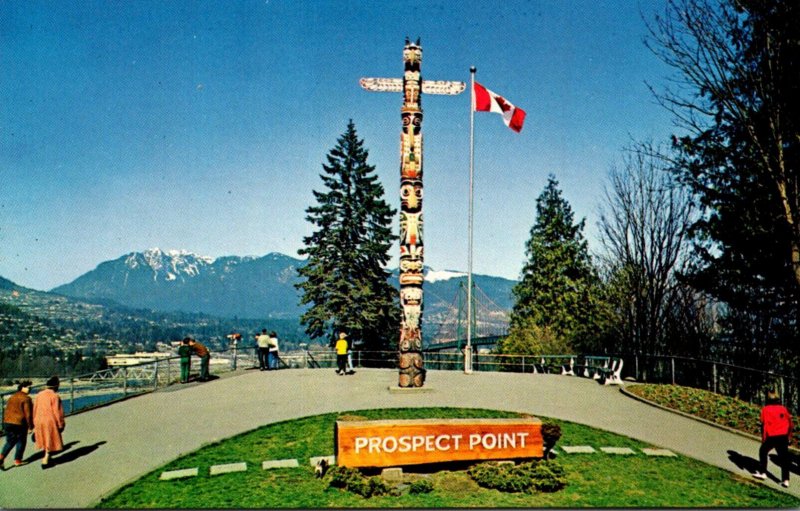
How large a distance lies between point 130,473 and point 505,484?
5872 mm

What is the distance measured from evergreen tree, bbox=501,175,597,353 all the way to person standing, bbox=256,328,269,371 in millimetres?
16221

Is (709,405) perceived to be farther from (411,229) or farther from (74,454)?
(74,454)

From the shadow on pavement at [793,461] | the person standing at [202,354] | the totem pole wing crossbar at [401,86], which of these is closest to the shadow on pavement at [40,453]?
Answer: the person standing at [202,354]

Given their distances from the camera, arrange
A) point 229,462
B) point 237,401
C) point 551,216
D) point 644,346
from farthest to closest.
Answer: point 551,216 → point 644,346 → point 237,401 → point 229,462

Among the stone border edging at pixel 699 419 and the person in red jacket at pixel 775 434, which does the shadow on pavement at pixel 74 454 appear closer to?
the person in red jacket at pixel 775 434

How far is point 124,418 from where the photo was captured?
43.1 feet

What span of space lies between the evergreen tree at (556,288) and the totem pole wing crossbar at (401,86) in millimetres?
20467

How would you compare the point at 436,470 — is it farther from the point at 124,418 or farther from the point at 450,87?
the point at 450,87

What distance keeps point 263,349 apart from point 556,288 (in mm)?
22016

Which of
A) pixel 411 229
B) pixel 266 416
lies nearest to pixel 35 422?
pixel 266 416

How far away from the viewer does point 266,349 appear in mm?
22156

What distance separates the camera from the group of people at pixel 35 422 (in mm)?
9750

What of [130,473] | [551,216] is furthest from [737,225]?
[551,216]

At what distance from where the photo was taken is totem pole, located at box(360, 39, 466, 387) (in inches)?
594
